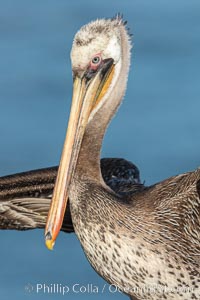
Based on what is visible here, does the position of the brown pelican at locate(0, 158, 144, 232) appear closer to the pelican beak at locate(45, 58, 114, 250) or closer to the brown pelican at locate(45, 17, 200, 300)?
the brown pelican at locate(45, 17, 200, 300)

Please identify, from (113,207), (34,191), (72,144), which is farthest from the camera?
(34,191)

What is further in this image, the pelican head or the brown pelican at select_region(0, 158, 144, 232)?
the brown pelican at select_region(0, 158, 144, 232)

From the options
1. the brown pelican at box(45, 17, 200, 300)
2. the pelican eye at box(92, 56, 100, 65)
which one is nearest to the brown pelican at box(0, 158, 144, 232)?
the brown pelican at box(45, 17, 200, 300)

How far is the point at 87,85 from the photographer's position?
8.12 meters

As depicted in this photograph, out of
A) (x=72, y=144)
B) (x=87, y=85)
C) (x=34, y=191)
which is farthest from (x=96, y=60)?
(x=34, y=191)

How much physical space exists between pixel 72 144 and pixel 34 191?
1.53 m

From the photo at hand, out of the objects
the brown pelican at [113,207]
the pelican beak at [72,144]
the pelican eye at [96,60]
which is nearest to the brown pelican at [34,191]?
the brown pelican at [113,207]

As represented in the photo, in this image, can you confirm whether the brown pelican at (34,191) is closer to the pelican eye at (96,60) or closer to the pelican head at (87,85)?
the pelican head at (87,85)

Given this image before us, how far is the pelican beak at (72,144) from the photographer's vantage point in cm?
803

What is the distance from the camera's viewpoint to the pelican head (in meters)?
8.01

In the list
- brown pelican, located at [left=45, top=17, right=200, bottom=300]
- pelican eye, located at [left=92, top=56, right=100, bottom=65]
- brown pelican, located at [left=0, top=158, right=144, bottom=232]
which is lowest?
brown pelican, located at [left=45, top=17, right=200, bottom=300]

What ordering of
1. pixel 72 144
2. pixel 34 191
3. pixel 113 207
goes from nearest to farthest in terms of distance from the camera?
1. pixel 72 144
2. pixel 113 207
3. pixel 34 191

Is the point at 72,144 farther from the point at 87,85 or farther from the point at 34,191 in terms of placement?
the point at 34,191

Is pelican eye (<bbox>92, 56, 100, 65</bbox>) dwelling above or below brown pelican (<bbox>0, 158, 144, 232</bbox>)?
below
